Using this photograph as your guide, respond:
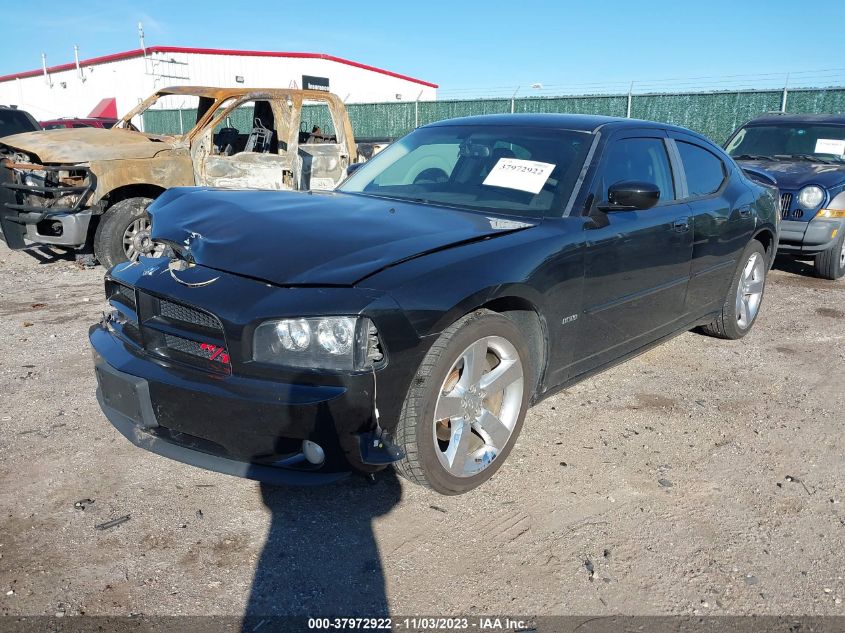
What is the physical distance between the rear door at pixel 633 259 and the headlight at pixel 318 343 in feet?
4.62

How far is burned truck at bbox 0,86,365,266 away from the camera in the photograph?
691 cm

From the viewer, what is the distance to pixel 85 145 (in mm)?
7199

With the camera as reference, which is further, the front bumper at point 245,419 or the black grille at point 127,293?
the black grille at point 127,293

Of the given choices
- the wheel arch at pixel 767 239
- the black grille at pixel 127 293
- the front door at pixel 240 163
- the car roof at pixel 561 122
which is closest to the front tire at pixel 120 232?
the front door at pixel 240 163

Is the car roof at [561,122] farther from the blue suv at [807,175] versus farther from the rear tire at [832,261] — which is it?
the rear tire at [832,261]

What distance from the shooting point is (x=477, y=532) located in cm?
274

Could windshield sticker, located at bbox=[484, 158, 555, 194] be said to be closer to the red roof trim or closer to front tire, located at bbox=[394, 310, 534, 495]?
front tire, located at bbox=[394, 310, 534, 495]

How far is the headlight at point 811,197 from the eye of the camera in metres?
7.11

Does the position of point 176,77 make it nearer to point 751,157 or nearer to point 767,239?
point 751,157

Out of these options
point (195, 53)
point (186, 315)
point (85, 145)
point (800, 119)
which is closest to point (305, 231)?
point (186, 315)

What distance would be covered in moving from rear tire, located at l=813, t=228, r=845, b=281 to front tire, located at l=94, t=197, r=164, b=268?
284 inches

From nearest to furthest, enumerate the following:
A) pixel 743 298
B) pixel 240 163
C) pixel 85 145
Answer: pixel 743 298 → pixel 85 145 → pixel 240 163

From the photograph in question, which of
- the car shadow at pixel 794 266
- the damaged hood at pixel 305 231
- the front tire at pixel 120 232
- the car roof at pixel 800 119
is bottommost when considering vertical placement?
the car shadow at pixel 794 266

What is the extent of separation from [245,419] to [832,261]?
23.6 ft
